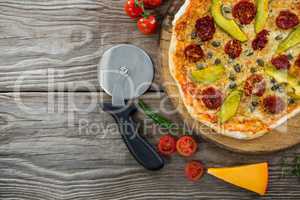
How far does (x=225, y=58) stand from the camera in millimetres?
3266

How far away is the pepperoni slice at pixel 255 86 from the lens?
3.22 m

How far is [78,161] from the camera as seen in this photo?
3.49 metres

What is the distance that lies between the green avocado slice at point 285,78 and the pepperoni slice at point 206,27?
447 mm

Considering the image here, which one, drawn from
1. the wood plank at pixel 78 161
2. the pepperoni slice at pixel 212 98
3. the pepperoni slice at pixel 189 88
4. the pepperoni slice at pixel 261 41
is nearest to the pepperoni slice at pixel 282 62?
the pepperoni slice at pixel 261 41

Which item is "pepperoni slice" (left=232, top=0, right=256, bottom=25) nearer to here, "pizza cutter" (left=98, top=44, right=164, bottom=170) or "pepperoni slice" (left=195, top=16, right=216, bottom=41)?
"pepperoni slice" (left=195, top=16, right=216, bottom=41)

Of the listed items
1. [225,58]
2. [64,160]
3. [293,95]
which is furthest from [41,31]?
[293,95]

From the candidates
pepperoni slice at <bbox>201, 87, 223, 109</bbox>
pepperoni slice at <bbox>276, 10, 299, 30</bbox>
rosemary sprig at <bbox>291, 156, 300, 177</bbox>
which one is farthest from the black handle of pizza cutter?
pepperoni slice at <bbox>276, 10, 299, 30</bbox>

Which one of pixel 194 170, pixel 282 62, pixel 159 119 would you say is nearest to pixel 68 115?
pixel 159 119

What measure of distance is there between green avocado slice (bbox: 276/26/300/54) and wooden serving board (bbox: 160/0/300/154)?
0.44 meters

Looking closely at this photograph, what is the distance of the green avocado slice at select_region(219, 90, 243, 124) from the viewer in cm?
321

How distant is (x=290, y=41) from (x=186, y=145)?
0.94 m

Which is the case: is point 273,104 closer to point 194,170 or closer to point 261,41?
point 261,41

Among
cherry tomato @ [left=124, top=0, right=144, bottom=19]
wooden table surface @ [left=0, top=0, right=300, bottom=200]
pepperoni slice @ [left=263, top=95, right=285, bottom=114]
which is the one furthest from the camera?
wooden table surface @ [left=0, top=0, right=300, bottom=200]

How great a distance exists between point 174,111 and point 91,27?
0.81m
